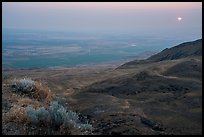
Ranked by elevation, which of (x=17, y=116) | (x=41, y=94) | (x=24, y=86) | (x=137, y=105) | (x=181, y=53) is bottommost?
(x=181, y=53)

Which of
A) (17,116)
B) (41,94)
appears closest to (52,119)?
(17,116)

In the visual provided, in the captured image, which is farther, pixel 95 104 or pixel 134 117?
pixel 95 104

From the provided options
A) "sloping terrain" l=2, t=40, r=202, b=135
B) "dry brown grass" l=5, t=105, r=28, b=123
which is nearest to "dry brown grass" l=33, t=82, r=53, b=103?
"sloping terrain" l=2, t=40, r=202, b=135

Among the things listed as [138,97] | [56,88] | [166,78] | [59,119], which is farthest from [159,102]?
[56,88]

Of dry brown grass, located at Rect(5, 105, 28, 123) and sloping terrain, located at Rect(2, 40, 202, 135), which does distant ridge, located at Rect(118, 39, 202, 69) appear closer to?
sloping terrain, located at Rect(2, 40, 202, 135)

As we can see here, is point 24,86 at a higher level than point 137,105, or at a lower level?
higher

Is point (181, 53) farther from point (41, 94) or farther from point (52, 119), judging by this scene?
point (52, 119)

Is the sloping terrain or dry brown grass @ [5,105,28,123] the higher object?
dry brown grass @ [5,105,28,123]

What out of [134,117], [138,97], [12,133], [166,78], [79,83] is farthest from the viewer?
[79,83]

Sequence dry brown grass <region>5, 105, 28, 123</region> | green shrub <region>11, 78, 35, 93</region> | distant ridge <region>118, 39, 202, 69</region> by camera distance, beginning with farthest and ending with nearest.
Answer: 1. distant ridge <region>118, 39, 202, 69</region>
2. green shrub <region>11, 78, 35, 93</region>
3. dry brown grass <region>5, 105, 28, 123</region>

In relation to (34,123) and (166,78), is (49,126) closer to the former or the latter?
(34,123)

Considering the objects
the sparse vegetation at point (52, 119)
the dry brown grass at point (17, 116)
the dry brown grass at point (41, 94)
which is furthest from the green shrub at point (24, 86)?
the sparse vegetation at point (52, 119)
